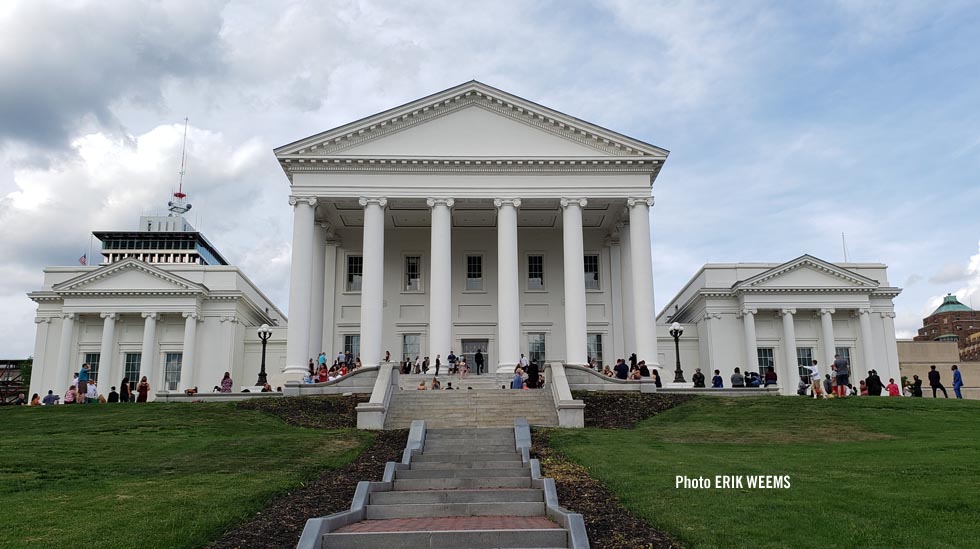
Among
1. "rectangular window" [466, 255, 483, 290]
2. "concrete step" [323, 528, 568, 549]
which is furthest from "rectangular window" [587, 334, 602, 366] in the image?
"concrete step" [323, 528, 568, 549]

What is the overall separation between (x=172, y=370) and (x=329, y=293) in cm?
1081

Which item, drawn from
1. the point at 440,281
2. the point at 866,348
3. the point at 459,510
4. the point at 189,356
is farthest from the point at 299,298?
the point at 866,348

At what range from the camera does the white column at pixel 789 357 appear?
44969 mm

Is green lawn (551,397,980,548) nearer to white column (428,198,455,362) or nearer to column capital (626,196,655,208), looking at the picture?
white column (428,198,455,362)

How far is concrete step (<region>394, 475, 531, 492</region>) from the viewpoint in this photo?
1456cm

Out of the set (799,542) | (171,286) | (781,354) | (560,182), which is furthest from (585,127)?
(799,542)

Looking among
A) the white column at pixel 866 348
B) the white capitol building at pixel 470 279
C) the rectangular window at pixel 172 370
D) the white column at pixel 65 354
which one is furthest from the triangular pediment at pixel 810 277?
the white column at pixel 65 354

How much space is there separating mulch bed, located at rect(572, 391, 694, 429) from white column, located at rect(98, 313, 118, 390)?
29.3 metres

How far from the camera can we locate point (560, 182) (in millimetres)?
39344

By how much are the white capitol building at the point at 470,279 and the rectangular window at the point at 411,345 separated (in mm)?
113

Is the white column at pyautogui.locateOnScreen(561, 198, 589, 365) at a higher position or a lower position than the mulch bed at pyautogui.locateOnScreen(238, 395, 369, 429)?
higher

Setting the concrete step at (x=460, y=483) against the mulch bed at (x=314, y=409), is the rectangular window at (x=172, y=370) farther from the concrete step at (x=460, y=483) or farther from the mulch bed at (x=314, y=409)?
the concrete step at (x=460, y=483)

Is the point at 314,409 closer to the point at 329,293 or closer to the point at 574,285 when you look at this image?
the point at 574,285

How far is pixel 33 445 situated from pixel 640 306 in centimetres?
2608
